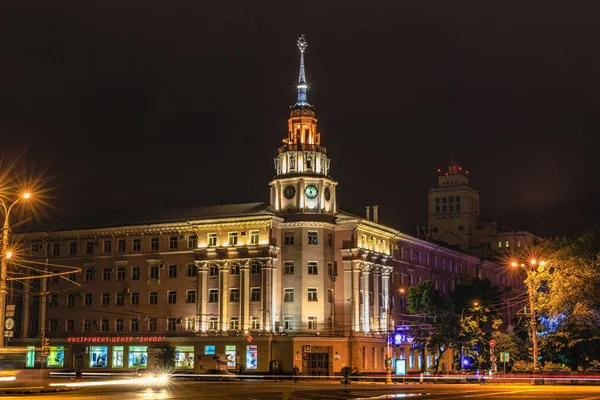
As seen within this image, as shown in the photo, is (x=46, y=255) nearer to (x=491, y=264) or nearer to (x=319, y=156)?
(x=319, y=156)

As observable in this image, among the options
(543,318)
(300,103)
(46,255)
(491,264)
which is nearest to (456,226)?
(491,264)

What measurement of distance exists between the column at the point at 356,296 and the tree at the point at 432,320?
6.69 meters

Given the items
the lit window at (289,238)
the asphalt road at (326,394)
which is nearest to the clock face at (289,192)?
the lit window at (289,238)

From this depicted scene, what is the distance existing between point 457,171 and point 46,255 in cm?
8746

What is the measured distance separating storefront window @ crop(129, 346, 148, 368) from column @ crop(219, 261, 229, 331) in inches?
381

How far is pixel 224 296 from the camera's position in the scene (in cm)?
9025

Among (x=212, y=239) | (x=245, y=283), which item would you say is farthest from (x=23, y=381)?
(x=212, y=239)

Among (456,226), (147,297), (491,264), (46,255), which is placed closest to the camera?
(147,297)

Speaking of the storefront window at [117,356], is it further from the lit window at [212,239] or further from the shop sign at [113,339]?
the lit window at [212,239]

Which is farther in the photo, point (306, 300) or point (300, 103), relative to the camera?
point (300, 103)

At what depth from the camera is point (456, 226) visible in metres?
159

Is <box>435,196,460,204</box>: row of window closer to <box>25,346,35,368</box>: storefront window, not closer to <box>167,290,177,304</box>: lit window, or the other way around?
<box>167,290,177,304</box>: lit window

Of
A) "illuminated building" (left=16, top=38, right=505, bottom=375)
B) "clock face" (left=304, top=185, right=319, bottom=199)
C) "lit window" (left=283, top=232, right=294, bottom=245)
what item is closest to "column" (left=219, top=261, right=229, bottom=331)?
"illuminated building" (left=16, top=38, right=505, bottom=375)

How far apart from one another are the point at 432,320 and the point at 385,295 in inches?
246
